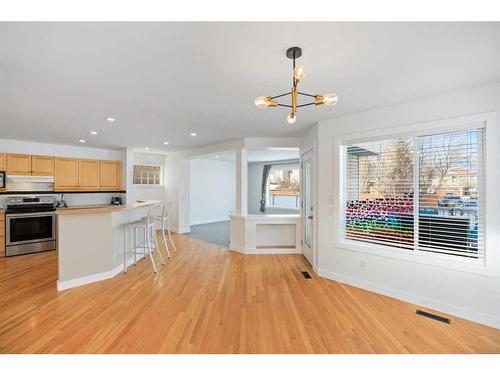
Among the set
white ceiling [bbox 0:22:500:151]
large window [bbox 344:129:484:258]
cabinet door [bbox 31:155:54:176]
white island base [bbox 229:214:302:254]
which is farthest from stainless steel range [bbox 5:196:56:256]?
large window [bbox 344:129:484:258]

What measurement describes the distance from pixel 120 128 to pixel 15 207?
10.4 feet

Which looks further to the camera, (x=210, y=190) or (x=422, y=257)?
(x=210, y=190)

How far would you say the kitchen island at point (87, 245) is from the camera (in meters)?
3.13

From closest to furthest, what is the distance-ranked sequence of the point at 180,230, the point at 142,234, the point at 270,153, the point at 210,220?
the point at 142,234, the point at 270,153, the point at 180,230, the point at 210,220

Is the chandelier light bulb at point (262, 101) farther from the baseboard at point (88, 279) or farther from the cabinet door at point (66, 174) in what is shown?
the cabinet door at point (66, 174)

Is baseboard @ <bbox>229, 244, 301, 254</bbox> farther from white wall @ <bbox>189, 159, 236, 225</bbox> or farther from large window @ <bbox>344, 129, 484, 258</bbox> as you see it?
white wall @ <bbox>189, 159, 236, 225</bbox>

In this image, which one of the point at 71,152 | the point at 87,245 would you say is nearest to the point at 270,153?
the point at 87,245

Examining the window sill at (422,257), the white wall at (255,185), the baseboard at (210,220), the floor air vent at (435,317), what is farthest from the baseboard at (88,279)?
the white wall at (255,185)

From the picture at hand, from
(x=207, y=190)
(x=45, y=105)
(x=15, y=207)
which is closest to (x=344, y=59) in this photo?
(x=45, y=105)

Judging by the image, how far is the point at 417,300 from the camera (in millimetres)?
2742

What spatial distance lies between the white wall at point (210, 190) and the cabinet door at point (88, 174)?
279 cm

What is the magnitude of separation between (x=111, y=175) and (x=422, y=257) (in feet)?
22.6

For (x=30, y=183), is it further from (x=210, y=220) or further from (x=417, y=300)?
(x=417, y=300)

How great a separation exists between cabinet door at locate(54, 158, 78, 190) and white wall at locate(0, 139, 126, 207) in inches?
8.2
